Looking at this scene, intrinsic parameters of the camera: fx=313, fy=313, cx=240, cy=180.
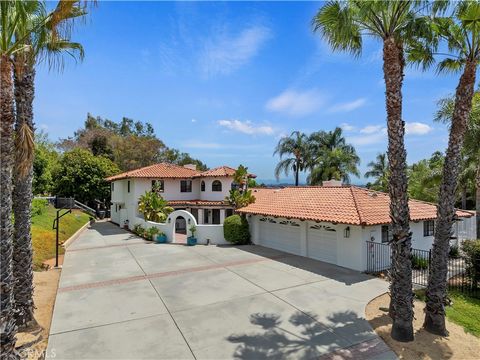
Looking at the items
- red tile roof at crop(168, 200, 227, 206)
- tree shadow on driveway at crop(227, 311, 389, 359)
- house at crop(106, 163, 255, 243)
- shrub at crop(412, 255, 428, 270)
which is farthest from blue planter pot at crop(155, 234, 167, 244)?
shrub at crop(412, 255, 428, 270)

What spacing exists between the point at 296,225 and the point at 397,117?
11805mm

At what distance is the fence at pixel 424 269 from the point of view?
13.3 meters

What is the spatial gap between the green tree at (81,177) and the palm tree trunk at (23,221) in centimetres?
3312

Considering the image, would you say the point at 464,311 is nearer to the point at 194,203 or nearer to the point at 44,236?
the point at 44,236

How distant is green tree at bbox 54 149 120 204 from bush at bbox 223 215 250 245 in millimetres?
A: 23853

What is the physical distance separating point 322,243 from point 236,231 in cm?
725

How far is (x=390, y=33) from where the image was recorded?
860 centimetres

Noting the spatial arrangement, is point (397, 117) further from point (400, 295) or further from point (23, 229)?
point (23, 229)

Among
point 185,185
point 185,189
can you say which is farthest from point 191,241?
point 185,185

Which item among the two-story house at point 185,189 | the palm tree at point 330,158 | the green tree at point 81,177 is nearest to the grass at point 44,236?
the two-story house at point 185,189

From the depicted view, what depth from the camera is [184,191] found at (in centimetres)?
3278

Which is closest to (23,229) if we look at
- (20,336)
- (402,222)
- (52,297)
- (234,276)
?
(20,336)

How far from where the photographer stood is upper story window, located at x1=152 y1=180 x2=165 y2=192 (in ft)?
97.3

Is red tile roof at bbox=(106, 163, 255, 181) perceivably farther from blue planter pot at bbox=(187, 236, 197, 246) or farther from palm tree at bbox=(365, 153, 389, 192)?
palm tree at bbox=(365, 153, 389, 192)
